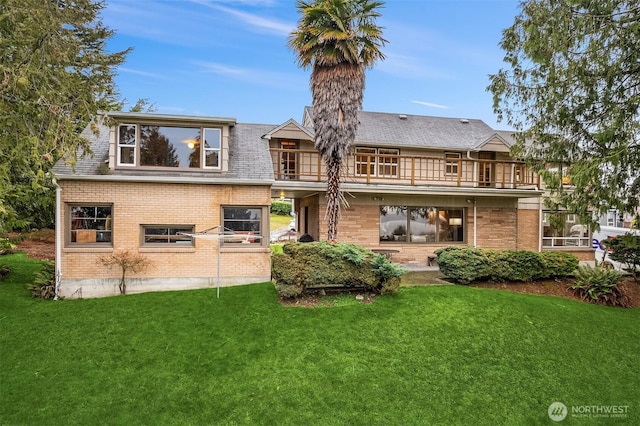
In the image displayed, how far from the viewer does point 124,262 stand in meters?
11.2

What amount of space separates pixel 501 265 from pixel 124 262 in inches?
502

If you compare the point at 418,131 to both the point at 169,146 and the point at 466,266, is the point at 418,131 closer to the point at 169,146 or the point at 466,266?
the point at 466,266

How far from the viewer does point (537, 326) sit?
9625mm

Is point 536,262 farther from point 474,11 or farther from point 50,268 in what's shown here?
point 50,268

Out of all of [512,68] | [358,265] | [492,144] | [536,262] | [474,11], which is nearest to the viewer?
[358,265]

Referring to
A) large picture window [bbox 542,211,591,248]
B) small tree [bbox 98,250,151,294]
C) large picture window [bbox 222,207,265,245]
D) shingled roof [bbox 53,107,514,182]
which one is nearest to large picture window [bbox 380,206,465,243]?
shingled roof [bbox 53,107,514,182]

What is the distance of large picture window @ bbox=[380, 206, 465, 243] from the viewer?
16562 millimetres

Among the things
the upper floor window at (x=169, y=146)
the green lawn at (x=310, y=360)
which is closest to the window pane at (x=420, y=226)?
the green lawn at (x=310, y=360)

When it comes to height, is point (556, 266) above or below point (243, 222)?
below

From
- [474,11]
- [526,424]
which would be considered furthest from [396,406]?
[474,11]

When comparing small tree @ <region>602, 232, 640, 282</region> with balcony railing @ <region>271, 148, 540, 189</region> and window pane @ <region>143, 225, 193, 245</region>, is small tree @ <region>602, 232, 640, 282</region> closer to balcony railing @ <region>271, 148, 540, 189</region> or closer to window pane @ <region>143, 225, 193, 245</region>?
balcony railing @ <region>271, 148, 540, 189</region>

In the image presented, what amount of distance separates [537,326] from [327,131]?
8.70 metres

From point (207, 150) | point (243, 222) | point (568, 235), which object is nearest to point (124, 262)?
point (243, 222)

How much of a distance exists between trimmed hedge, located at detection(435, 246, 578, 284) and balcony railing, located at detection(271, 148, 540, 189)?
13.9 ft
